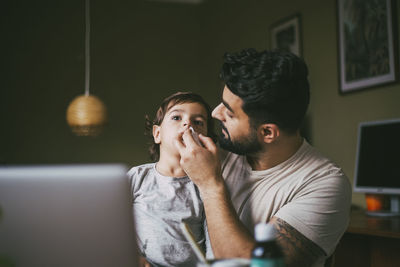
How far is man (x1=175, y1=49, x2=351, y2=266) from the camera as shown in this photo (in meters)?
1.13

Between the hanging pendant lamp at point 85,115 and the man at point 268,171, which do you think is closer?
the man at point 268,171

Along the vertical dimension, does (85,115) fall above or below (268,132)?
above

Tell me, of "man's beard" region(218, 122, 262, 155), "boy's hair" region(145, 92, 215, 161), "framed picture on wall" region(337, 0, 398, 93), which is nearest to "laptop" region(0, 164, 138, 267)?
"man's beard" region(218, 122, 262, 155)

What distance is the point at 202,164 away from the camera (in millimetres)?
1213

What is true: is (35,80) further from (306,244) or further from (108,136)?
(306,244)

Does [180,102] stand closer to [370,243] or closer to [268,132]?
[268,132]

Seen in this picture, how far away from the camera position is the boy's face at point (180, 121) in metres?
1.49

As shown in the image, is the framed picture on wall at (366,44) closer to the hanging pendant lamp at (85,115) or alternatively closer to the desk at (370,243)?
the desk at (370,243)

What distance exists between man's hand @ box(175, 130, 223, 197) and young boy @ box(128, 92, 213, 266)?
172 millimetres

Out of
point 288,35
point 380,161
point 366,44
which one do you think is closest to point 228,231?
point 380,161

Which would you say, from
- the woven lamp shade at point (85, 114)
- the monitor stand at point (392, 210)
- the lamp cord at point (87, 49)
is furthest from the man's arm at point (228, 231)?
the lamp cord at point (87, 49)

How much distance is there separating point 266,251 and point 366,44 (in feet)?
7.49

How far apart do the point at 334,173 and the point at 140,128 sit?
364 centimetres

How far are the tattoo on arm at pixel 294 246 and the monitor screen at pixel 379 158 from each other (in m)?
1.24
